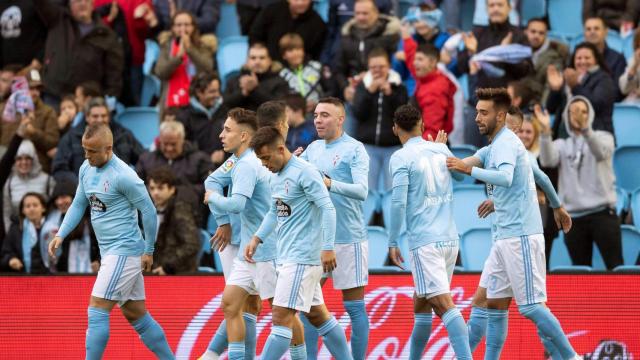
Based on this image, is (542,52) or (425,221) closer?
(425,221)

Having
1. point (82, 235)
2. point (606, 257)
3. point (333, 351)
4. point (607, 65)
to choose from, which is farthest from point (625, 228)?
point (82, 235)

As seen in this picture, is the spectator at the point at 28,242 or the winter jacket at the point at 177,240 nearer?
the winter jacket at the point at 177,240

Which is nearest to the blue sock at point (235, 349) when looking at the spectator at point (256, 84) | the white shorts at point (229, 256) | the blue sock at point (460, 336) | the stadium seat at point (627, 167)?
the white shorts at point (229, 256)

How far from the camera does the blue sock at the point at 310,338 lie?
35.0 feet

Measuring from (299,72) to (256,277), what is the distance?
5.61 meters

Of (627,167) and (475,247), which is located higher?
(627,167)

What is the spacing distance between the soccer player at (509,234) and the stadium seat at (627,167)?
5004mm

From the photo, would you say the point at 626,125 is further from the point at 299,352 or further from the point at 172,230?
the point at 299,352

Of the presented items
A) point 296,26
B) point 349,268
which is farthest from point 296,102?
point 349,268

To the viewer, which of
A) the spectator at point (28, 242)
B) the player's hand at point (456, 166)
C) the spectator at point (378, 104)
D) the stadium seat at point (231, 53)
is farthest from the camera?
the stadium seat at point (231, 53)

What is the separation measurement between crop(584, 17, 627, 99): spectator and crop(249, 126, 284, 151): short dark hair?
675 centimetres

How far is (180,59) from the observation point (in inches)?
627

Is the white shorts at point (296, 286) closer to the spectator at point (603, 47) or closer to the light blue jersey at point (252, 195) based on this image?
the light blue jersey at point (252, 195)

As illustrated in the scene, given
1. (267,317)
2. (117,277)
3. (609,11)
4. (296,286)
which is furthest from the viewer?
(609,11)
